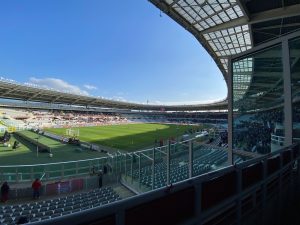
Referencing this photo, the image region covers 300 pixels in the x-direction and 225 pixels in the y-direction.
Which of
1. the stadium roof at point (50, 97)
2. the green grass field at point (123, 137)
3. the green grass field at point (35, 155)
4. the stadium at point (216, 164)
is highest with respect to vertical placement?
the stadium roof at point (50, 97)

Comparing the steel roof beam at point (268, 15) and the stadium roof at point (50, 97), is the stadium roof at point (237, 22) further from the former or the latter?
the stadium roof at point (50, 97)

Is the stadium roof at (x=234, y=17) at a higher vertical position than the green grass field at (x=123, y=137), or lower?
higher

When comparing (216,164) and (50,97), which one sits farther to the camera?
(50,97)

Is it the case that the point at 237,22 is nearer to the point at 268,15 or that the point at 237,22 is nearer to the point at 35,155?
the point at 268,15

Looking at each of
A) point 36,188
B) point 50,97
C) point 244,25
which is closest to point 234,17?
point 244,25

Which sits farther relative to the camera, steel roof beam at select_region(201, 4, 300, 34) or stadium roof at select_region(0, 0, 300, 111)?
steel roof beam at select_region(201, 4, 300, 34)

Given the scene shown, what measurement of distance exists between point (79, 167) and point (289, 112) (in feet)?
40.0

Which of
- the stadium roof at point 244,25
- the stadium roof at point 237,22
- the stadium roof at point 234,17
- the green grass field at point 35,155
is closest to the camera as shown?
the stadium roof at point 244,25

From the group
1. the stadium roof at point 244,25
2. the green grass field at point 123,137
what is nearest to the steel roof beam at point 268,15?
the stadium roof at point 244,25

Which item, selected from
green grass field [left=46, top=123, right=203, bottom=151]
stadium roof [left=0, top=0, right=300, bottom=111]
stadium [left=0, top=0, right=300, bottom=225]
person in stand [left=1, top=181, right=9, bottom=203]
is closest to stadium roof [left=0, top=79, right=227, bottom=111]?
green grass field [left=46, top=123, right=203, bottom=151]

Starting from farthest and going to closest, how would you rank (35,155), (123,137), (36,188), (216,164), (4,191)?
(123,137) → (35,155) → (36,188) → (216,164) → (4,191)

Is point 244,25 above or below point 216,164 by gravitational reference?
above

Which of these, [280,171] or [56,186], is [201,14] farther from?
[280,171]

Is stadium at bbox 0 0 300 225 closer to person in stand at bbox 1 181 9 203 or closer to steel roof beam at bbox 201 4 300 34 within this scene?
steel roof beam at bbox 201 4 300 34
